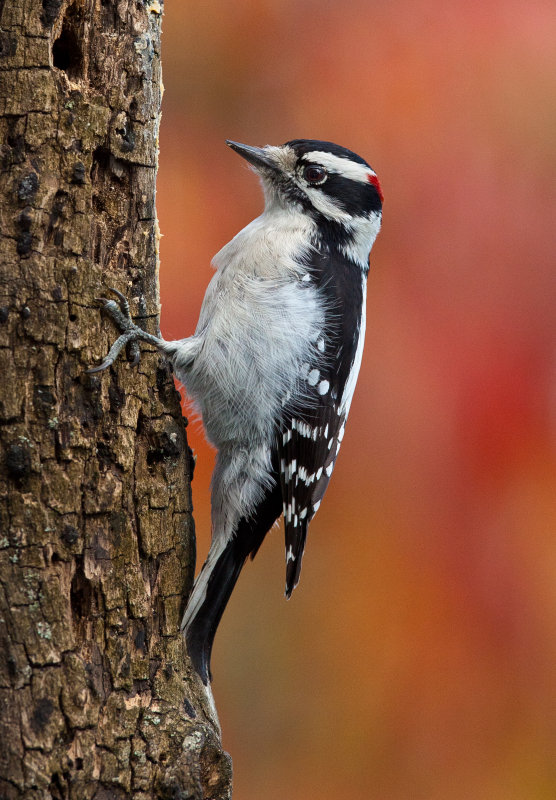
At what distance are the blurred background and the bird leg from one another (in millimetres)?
1541

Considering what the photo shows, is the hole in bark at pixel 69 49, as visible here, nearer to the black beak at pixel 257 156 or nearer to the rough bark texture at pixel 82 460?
the rough bark texture at pixel 82 460

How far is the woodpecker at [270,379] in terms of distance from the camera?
3.05 metres

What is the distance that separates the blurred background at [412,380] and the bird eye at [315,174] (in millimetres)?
833

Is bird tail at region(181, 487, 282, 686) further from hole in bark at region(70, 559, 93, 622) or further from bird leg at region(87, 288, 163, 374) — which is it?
bird leg at region(87, 288, 163, 374)

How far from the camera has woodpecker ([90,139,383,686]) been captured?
120 inches

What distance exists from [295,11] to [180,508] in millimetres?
2748

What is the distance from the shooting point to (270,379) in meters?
3.11

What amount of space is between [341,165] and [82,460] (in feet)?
5.52

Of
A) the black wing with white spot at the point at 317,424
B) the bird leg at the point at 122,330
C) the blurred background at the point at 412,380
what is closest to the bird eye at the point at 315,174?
the black wing with white spot at the point at 317,424

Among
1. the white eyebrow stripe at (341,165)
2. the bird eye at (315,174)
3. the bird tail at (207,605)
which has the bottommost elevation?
the bird tail at (207,605)

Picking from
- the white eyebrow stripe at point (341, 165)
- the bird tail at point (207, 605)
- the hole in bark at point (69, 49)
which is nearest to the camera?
the hole in bark at point (69, 49)

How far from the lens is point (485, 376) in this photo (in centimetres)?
410

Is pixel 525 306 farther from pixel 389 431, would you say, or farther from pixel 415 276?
pixel 389 431

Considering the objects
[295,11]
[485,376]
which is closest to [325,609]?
[485,376]
